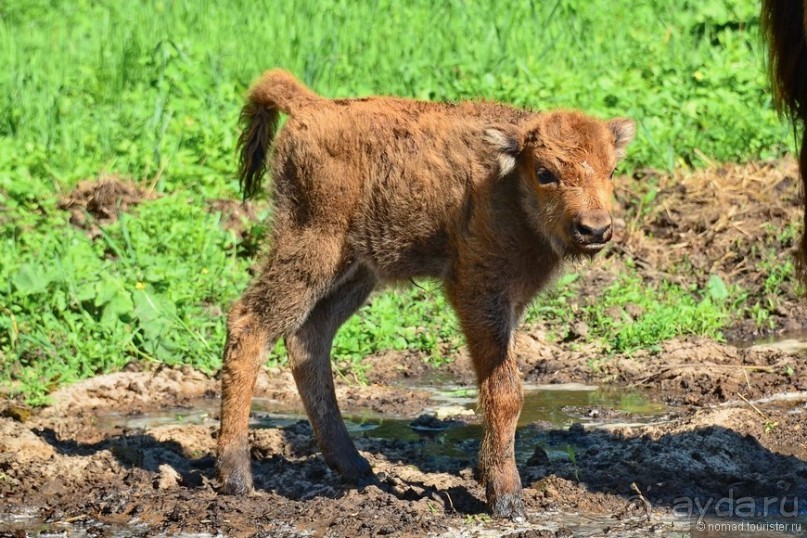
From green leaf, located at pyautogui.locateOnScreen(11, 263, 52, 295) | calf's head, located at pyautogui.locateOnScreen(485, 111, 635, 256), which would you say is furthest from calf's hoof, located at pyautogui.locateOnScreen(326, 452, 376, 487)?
green leaf, located at pyautogui.locateOnScreen(11, 263, 52, 295)

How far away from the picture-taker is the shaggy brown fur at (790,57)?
19.8ft

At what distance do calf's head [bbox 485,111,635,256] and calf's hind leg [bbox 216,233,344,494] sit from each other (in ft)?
3.29

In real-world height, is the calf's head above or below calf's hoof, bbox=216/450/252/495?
above

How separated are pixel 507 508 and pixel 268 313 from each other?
153 cm

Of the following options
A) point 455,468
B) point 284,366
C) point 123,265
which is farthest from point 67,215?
point 455,468

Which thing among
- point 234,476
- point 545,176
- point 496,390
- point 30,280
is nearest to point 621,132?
point 545,176

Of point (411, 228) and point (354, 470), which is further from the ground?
point (411, 228)

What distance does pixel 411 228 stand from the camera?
6.31 metres

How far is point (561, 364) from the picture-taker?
8227mm

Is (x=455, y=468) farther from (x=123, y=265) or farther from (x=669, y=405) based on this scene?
(x=123, y=265)

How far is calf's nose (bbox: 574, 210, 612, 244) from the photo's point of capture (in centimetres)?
552

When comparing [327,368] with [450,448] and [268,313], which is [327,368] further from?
[450,448]

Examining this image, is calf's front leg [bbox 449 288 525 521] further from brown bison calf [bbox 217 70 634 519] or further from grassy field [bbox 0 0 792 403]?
grassy field [bbox 0 0 792 403]

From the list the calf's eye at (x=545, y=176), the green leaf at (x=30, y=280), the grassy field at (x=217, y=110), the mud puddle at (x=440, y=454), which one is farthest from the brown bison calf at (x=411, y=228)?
the green leaf at (x=30, y=280)
